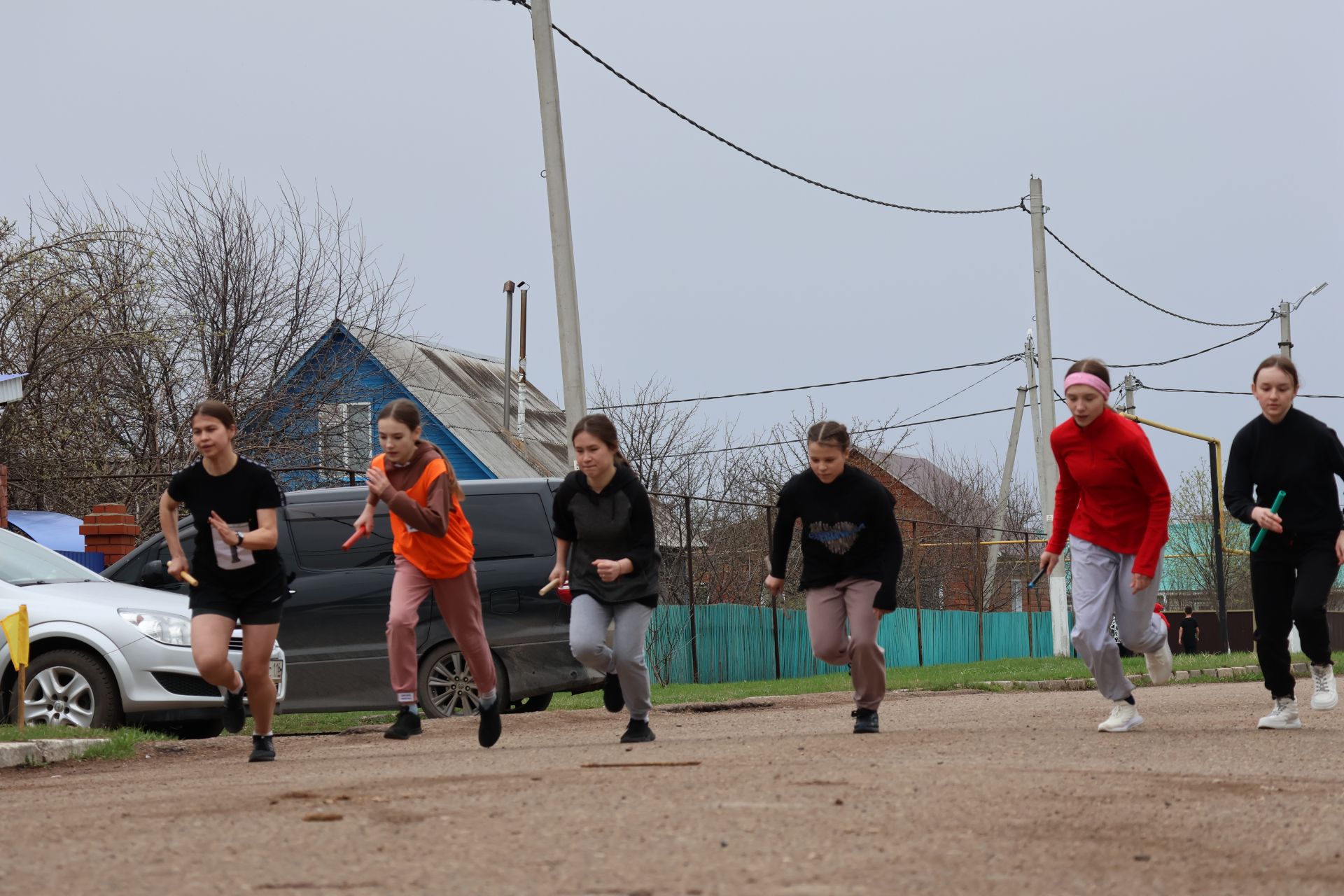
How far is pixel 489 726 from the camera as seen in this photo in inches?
333

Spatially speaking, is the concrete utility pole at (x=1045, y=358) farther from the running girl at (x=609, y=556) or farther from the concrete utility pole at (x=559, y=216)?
the running girl at (x=609, y=556)

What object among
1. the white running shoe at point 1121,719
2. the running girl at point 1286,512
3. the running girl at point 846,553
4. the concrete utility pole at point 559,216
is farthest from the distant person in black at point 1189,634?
the running girl at point 846,553

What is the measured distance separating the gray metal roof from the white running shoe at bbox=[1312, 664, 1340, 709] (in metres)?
20.8

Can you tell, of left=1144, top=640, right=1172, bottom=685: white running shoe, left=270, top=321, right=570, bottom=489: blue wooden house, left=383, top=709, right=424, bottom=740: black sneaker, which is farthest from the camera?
left=270, top=321, right=570, bottom=489: blue wooden house

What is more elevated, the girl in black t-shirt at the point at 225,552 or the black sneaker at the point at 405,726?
the girl in black t-shirt at the point at 225,552

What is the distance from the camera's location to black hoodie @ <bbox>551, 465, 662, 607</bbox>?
8.44 meters

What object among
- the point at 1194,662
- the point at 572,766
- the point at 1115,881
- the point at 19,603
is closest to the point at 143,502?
the point at 19,603

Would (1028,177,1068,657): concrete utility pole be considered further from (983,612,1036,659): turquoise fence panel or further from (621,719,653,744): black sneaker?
(621,719,653,744): black sneaker

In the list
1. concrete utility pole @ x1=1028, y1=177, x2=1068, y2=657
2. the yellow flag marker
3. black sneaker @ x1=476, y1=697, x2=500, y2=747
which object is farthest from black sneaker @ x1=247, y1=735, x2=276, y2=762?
concrete utility pole @ x1=1028, y1=177, x2=1068, y2=657

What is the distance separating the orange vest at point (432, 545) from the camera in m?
8.39

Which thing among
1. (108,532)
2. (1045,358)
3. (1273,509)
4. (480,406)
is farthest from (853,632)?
(480,406)

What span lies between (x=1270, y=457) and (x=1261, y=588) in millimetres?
698

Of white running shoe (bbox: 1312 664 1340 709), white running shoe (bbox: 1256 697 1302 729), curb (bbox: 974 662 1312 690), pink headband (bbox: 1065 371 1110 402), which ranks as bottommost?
curb (bbox: 974 662 1312 690)

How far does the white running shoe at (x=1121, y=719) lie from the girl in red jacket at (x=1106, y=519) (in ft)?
0.06
